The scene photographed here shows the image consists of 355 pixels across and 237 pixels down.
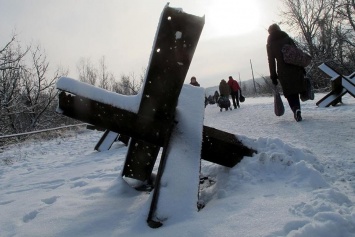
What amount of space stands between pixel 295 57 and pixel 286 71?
31 cm

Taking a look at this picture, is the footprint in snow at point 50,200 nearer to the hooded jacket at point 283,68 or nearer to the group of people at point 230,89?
the hooded jacket at point 283,68

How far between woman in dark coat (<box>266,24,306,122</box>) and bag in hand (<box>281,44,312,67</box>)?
0.40 feet

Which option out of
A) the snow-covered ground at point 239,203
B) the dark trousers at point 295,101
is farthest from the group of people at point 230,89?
the snow-covered ground at point 239,203

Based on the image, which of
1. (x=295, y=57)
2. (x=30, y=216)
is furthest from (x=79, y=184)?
(x=295, y=57)

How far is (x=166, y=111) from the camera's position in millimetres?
1994

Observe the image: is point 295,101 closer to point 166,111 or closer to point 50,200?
point 166,111

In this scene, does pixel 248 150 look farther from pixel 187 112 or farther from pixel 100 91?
pixel 100 91

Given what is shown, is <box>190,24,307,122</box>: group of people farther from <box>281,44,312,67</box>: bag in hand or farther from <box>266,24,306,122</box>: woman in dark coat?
<box>281,44,312,67</box>: bag in hand

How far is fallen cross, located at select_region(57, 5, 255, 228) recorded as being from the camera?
1726mm

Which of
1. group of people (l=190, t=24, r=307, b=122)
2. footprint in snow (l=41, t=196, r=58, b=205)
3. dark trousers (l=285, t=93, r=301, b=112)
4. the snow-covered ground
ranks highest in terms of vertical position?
group of people (l=190, t=24, r=307, b=122)

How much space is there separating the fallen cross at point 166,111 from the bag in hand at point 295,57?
12.7 ft

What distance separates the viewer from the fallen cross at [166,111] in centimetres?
173

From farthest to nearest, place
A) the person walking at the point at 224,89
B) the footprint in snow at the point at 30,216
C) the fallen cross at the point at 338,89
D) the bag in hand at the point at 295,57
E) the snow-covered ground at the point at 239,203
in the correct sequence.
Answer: the person walking at the point at 224,89, the fallen cross at the point at 338,89, the bag in hand at the point at 295,57, the footprint in snow at the point at 30,216, the snow-covered ground at the point at 239,203

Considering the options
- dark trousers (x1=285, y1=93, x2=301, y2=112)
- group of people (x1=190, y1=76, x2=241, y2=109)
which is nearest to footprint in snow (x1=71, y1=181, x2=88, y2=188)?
dark trousers (x1=285, y1=93, x2=301, y2=112)
